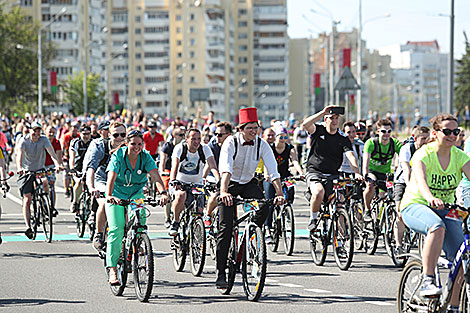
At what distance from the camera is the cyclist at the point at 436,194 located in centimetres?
801

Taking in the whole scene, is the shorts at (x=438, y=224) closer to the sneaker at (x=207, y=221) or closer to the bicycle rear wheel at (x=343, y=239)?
the bicycle rear wheel at (x=343, y=239)

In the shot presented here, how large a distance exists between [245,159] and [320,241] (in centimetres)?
265

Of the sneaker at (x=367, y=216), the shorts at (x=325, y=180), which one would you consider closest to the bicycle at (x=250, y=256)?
the shorts at (x=325, y=180)

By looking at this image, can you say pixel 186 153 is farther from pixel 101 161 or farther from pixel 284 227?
pixel 284 227

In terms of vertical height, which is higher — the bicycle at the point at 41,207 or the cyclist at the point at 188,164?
the cyclist at the point at 188,164

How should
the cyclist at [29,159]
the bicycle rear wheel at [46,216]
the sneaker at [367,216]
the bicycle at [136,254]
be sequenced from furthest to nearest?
1. the cyclist at [29,159]
2. the bicycle rear wheel at [46,216]
3. the sneaker at [367,216]
4. the bicycle at [136,254]

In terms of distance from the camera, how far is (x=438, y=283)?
802 cm

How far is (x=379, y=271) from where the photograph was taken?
41.4 ft

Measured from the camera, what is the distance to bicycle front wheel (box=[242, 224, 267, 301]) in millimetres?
10164

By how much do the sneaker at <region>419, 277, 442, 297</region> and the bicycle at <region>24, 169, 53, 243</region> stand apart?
359 inches

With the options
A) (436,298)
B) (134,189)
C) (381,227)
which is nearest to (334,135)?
(381,227)

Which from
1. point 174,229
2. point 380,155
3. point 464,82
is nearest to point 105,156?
point 174,229

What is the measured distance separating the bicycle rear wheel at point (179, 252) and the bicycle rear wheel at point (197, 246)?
0.78 feet

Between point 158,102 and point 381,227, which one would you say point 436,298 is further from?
point 158,102
